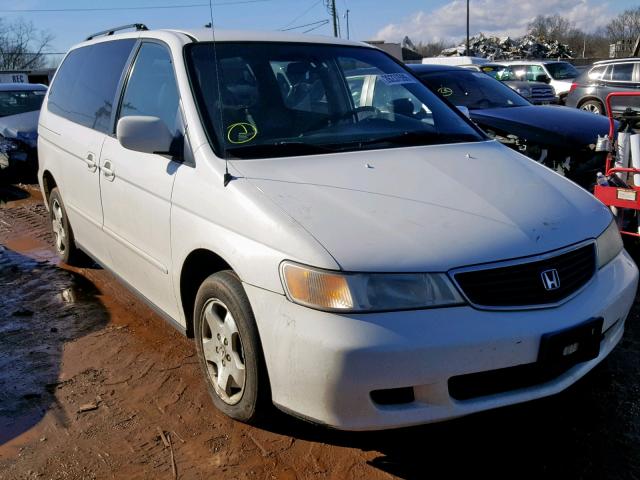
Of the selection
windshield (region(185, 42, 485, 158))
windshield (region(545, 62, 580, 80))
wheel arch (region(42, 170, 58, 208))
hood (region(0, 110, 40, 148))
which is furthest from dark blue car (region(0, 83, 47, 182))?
windshield (region(545, 62, 580, 80))

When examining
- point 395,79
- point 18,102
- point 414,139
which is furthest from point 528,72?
point 414,139

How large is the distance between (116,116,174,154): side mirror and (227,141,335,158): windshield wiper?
387 mm

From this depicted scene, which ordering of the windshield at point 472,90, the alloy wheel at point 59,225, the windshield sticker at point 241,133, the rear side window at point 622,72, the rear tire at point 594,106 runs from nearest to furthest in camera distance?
the windshield sticker at point 241,133
the alloy wheel at point 59,225
the windshield at point 472,90
the rear side window at point 622,72
the rear tire at point 594,106

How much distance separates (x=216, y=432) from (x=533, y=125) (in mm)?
5297

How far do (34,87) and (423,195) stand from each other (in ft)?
35.8

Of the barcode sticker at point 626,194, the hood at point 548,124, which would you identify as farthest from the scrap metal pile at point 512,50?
the barcode sticker at point 626,194

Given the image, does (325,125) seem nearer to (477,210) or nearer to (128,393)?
(477,210)

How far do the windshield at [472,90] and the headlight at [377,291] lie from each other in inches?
228

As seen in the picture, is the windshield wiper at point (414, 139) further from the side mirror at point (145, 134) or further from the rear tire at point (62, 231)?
the rear tire at point (62, 231)

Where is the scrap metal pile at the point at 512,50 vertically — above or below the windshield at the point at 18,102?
above

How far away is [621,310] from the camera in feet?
9.23

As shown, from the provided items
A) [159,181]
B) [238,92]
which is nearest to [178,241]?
[159,181]

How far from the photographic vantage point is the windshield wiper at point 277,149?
9.93 feet

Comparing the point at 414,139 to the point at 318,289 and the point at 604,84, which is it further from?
the point at 604,84
